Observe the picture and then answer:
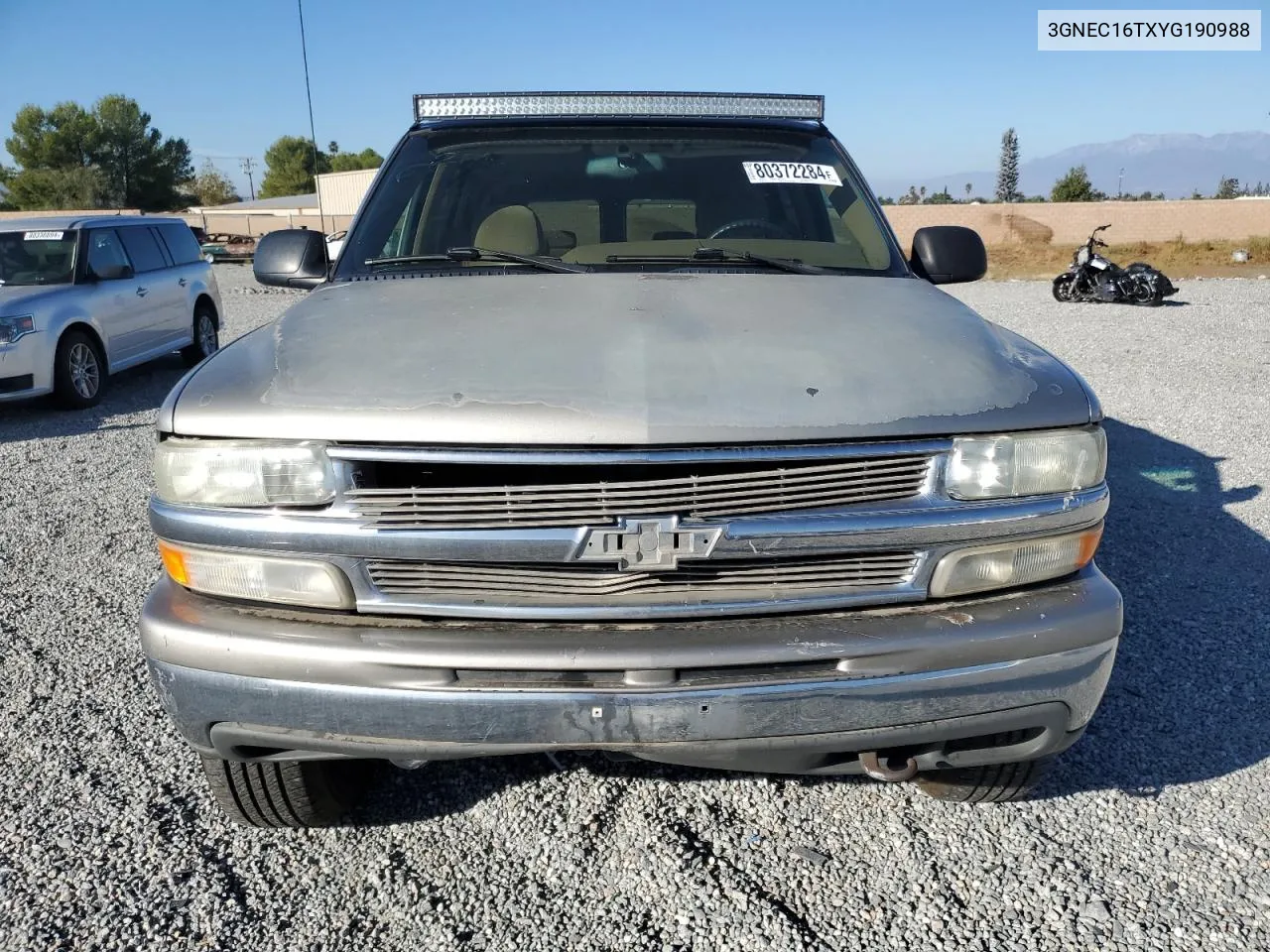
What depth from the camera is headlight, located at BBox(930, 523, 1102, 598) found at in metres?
2.06

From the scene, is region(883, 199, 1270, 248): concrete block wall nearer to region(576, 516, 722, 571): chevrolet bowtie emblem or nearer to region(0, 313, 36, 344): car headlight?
region(0, 313, 36, 344): car headlight

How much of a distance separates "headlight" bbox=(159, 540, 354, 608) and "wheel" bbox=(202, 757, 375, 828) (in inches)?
19.7

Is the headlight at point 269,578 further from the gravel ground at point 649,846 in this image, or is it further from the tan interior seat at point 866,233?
the tan interior seat at point 866,233

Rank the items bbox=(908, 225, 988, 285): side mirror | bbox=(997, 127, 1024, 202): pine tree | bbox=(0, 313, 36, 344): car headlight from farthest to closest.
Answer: bbox=(997, 127, 1024, 202): pine tree, bbox=(0, 313, 36, 344): car headlight, bbox=(908, 225, 988, 285): side mirror

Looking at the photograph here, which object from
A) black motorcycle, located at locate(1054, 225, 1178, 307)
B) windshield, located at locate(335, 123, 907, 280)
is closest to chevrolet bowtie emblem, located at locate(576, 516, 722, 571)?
windshield, located at locate(335, 123, 907, 280)

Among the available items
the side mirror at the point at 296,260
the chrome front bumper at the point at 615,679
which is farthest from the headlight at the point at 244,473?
the side mirror at the point at 296,260

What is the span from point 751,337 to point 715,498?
53 centimetres

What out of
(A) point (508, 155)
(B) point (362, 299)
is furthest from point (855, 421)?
(A) point (508, 155)

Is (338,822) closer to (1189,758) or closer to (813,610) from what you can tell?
(813,610)

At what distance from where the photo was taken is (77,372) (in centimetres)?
863

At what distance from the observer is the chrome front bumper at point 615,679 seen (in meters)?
1.92

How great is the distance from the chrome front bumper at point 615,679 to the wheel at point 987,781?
1.63 ft

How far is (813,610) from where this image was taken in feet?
6.71

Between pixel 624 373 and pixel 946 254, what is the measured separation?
6.34ft
